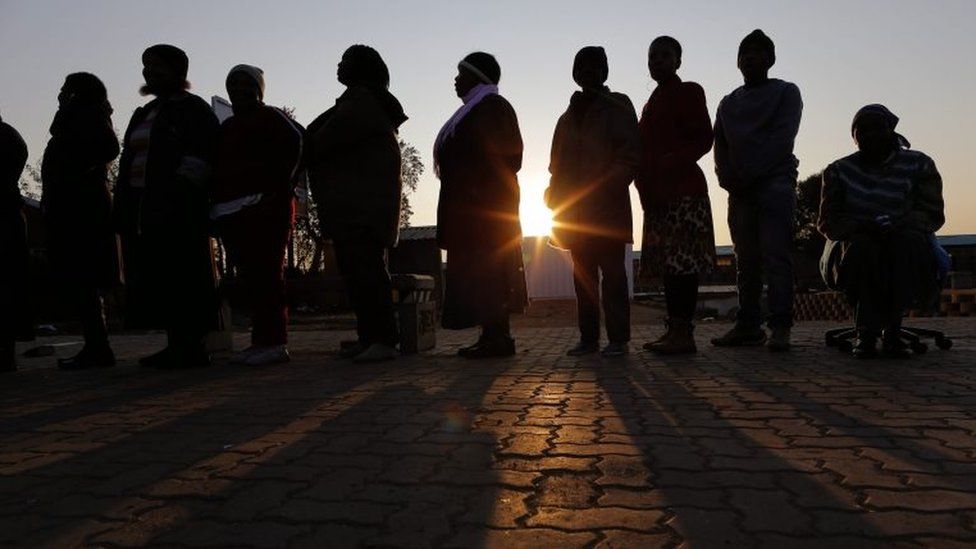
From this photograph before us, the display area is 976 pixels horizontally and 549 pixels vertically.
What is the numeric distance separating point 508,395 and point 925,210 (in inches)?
125

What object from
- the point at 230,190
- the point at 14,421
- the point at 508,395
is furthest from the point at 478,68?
the point at 14,421

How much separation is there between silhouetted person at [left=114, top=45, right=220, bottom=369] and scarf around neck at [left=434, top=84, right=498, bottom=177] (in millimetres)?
1531

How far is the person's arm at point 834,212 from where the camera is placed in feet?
16.5

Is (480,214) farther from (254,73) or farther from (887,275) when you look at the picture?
(887,275)

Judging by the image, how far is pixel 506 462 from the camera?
226cm

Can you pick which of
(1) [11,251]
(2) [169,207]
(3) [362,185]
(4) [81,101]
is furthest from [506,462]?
(1) [11,251]

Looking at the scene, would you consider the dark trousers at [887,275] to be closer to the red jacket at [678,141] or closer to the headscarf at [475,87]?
the red jacket at [678,141]

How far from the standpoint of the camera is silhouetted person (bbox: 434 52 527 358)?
5.43 metres

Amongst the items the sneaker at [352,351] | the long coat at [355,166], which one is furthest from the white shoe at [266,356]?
the long coat at [355,166]

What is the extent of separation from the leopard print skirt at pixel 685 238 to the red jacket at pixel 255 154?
2558mm

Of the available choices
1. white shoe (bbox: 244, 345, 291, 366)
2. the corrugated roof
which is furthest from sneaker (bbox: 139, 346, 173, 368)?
the corrugated roof

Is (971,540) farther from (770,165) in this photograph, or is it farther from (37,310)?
(37,310)

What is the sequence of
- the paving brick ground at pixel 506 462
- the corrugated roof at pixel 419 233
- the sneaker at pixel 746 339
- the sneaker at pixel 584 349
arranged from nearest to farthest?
the paving brick ground at pixel 506 462
the sneaker at pixel 584 349
the sneaker at pixel 746 339
the corrugated roof at pixel 419 233

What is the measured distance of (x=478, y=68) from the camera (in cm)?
562
